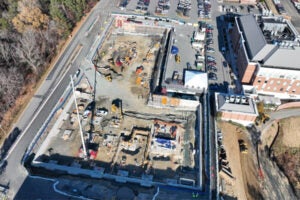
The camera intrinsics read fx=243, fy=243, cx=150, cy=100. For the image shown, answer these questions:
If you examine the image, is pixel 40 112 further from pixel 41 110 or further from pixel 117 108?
pixel 117 108

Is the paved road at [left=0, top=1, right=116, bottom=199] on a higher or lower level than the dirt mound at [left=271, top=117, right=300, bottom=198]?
higher

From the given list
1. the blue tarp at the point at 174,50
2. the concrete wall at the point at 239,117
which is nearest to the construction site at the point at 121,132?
the blue tarp at the point at 174,50

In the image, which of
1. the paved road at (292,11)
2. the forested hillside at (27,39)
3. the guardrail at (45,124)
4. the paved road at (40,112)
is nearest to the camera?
the paved road at (40,112)

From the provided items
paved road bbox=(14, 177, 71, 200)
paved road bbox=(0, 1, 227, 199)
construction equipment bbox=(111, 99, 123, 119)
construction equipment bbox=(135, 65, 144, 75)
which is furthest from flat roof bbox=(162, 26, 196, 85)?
paved road bbox=(14, 177, 71, 200)

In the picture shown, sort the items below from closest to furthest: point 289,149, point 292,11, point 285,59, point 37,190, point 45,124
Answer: point 37,190
point 45,124
point 289,149
point 285,59
point 292,11

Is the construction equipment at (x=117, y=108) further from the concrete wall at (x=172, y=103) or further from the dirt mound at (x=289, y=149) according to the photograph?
the dirt mound at (x=289, y=149)

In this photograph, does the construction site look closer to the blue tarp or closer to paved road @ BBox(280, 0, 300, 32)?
the blue tarp

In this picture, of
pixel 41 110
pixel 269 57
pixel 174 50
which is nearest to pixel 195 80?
pixel 174 50
